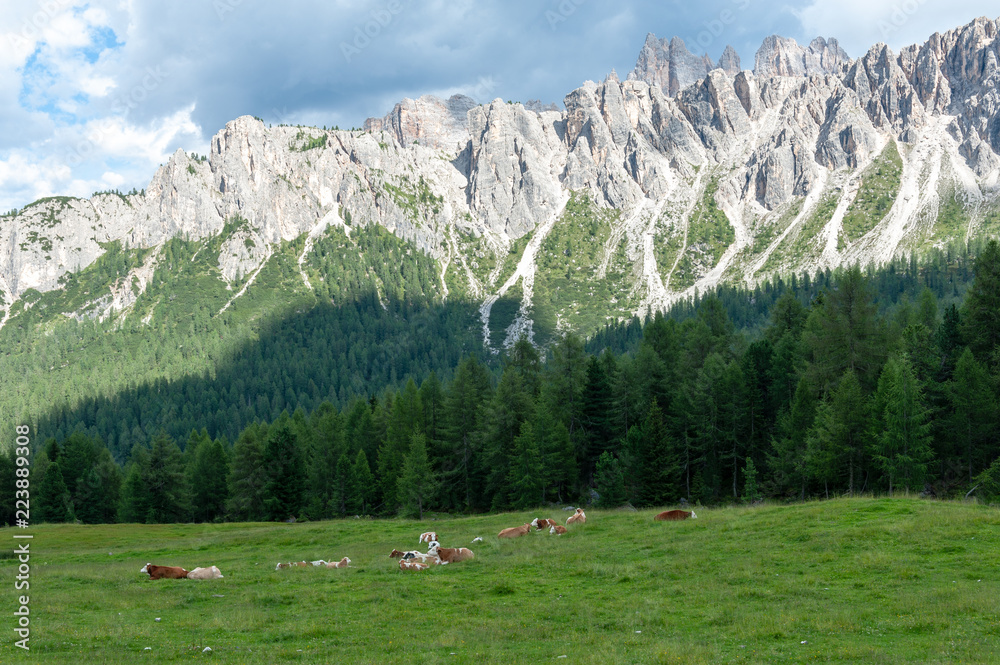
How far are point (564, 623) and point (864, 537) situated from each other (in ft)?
46.5

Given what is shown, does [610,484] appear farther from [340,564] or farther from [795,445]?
[340,564]

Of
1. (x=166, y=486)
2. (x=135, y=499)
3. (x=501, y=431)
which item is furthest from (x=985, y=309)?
(x=135, y=499)

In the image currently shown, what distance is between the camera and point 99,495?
9788 cm

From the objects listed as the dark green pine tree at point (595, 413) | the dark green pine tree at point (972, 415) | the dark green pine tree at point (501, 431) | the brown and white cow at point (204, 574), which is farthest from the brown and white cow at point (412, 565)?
the dark green pine tree at point (595, 413)

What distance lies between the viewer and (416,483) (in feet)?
225

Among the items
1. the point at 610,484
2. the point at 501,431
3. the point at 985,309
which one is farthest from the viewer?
the point at 501,431

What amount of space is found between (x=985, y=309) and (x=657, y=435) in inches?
1132

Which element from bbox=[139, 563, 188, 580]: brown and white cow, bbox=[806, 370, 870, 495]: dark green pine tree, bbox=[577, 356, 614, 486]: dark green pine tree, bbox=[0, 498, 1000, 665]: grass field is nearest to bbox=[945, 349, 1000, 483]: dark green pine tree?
bbox=[806, 370, 870, 495]: dark green pine tree

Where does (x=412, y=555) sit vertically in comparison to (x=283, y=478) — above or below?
above

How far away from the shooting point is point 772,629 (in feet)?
53.2

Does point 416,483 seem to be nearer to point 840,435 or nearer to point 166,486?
point 840,435

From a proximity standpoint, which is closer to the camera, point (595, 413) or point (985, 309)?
point (985, 309)

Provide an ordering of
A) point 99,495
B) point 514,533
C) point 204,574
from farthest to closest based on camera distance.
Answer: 1. point 99,495
2. point 514,533
3. point 204,574

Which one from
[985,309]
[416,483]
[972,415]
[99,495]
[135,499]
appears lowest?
[99,495]
